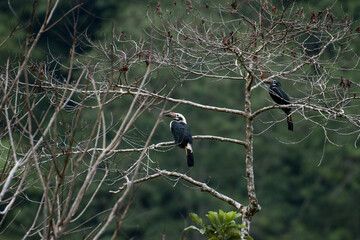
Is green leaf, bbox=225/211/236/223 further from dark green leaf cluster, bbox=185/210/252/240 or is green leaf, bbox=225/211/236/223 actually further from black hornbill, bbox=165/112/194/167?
black hornbill, bbox=165/112/194/167

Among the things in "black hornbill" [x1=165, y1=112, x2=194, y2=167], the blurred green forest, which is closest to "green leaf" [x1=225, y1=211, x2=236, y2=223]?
"black hornbill" [x1=165, y1=112, x2=194, y2=167]

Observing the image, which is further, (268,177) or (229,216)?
(268,177)

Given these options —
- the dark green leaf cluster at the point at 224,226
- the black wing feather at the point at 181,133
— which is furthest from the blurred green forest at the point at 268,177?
the dark green leaf cluster at the point at 224,226

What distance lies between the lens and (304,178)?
20.2 metres

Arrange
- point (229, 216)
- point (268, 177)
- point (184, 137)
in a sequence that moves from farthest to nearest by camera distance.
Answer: point (268, 177) < point (184, 137) < point (229, 216)

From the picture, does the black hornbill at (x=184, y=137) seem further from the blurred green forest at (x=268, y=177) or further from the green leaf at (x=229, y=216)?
the blurred green forest at (x=268, y=177)

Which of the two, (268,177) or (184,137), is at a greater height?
(184,137)

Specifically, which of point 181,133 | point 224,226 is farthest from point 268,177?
point 224,226

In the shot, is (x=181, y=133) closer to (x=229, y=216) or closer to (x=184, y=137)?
(x=184, y=137)

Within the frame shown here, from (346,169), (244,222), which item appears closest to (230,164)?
(346,169)

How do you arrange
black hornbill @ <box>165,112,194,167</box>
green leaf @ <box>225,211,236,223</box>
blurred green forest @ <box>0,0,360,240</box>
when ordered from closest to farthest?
green leaf @ <box>225,211,236,223</box> → black hornbill @ <box>165,112,194,167</box> → blurred green forest @ <box>0,0,360,240</box>

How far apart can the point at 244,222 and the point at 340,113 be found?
4.34 feet

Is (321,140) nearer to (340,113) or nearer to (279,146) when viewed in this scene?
(279,146)

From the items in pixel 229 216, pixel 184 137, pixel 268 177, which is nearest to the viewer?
pixel 229 216
